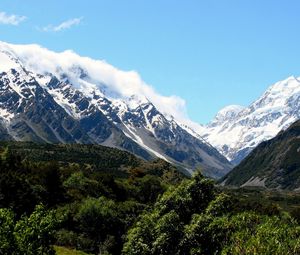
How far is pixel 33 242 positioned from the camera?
48.2m

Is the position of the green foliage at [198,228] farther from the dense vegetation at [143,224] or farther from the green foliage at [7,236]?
the green foliage at [7,236]

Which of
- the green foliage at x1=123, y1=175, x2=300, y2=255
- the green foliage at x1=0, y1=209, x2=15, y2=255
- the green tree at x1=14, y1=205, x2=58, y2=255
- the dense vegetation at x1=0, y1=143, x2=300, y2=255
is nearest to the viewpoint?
the green foliage at x1=0, y1=209, x2=15, y2=255

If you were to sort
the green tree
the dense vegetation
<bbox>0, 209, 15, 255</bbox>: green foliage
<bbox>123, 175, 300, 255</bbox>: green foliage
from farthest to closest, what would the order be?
<bbox>123, 175, 300, 255</bbox>: green foliage
the dense vegetation
the green tree
<bbox>0, 209, 15, 255</bbox>: green foliage

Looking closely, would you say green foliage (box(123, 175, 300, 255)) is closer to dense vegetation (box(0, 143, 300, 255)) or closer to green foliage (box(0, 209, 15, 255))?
dense vegetation (box(0, 143, 300, 255))

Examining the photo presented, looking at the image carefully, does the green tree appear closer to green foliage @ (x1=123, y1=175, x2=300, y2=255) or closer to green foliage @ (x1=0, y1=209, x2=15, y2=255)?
green foliage @ (x1=0, y1=209, x2=15, y2=255)

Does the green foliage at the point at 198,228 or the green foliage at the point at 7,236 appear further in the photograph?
the green foliage at the point at 198,228

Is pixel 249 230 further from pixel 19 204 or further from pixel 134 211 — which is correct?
pixel 134 211

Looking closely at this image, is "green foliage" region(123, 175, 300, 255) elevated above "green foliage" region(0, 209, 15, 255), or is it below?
above

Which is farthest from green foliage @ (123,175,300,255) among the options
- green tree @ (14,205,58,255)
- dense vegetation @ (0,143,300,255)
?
green tree @ (14,205,58,255)

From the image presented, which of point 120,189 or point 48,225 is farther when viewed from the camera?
point 120,189

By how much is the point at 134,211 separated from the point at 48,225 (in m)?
94.7

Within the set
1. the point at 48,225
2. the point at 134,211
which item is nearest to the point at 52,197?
the point at 134,211

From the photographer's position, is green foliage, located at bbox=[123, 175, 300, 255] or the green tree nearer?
the green tree

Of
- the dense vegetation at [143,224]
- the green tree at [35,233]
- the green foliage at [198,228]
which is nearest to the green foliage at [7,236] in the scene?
the dense vegetation at [143,224]
